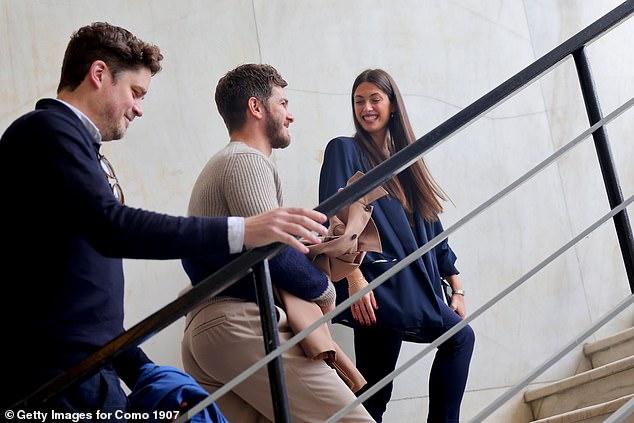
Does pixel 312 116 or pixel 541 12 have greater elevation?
pixel 541 12

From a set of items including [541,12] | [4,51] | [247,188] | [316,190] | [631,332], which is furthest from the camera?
[541,12]

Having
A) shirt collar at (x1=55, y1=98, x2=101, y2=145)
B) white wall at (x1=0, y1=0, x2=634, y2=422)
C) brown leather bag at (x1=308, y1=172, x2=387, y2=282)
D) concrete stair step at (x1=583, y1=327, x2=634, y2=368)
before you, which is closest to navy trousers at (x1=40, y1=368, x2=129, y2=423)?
shirt collar at (x1=55, y1=98, x2=101, y2=145)

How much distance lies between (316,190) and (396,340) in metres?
0.99

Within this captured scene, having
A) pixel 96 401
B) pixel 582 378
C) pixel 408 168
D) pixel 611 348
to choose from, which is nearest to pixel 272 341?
pixel 96 401

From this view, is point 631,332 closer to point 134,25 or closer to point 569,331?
point 569,331

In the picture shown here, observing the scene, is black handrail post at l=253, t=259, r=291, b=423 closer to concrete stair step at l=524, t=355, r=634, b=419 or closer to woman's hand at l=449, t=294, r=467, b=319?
concrete stair step at l=524, t=355, r=634, b=419

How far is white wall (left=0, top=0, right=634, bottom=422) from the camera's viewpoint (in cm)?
322

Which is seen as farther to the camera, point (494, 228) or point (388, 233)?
point (494, 228)

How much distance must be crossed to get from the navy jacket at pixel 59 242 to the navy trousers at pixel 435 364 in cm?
147

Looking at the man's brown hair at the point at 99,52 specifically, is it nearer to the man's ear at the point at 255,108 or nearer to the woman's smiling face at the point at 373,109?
the man's ear at the point at 255,108

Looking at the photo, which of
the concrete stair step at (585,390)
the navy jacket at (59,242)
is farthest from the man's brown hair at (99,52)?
the concrete stair step at (585,390)

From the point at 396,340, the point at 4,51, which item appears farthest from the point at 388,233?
the point at 4,51

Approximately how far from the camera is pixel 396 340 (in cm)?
281

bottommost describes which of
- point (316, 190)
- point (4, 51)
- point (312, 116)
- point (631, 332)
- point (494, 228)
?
point (631, 332)
